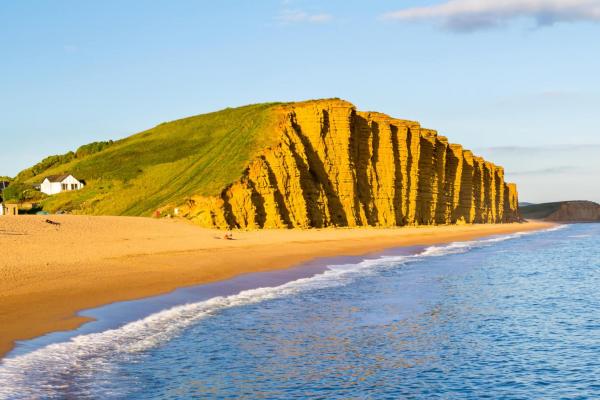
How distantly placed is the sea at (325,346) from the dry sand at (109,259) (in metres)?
1.36

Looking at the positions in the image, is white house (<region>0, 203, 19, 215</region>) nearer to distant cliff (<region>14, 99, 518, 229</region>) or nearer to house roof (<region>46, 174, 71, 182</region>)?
distant cliff (<region>14, 99, 518, 229</region>)

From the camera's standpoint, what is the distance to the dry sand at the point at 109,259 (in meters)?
18.3

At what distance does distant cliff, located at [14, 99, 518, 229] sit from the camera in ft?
206

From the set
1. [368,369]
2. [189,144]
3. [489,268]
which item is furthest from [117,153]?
[368,369]

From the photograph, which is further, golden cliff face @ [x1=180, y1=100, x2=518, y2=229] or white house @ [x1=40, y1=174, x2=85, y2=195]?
white house @ [x1=40, y1=174, x2=85, y2=195]

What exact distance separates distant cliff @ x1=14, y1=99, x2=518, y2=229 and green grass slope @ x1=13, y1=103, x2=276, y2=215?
0.91 ft

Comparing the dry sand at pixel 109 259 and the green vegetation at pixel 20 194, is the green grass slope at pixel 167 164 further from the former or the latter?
the dry sand at pixel 109 259

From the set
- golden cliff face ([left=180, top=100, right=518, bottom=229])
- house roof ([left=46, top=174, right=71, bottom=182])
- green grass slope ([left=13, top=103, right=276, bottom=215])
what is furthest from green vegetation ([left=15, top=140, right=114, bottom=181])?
golden cliff face ([left=180, top=100, right=518, bottom=229])

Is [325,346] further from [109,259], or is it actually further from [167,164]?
[167,164]

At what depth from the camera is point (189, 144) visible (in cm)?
10344

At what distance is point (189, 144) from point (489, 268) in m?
74.0

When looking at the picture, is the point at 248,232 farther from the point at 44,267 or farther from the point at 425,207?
the point at 425,207

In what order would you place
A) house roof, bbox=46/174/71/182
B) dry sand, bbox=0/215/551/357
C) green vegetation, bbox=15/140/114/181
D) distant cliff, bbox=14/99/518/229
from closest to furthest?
dry sand, bbox=0/215/551/357
distant cliff, bbox=14/99/518/229
house roof, bbox=46/174/71/182
green vegetation, bbox=15/140/114/181

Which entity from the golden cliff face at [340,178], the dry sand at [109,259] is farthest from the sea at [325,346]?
the golden cliff face at [340,178]
